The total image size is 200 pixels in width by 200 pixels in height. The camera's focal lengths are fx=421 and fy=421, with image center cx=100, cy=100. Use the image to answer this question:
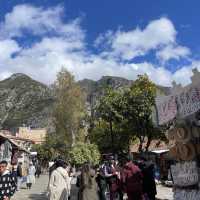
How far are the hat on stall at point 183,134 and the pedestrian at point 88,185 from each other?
4176 mm

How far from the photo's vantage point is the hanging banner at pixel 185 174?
601cm

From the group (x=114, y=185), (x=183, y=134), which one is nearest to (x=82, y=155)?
(x=114, y=185)

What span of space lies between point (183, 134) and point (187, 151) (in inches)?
10.1

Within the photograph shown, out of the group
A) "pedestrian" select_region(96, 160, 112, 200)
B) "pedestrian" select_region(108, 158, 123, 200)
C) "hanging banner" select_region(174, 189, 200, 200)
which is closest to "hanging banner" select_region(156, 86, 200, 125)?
"hanging banner" select_region(174, 189, 200, 200)

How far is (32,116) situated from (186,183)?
18383cm

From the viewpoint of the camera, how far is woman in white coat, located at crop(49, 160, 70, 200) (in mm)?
9789

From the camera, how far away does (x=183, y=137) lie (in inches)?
242

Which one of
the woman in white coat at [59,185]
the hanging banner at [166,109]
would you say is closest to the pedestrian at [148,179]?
the woman in white coat at [59,185]

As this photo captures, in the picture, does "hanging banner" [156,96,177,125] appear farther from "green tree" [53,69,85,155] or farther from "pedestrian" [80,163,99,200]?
"green tree" [53,69,85,155]

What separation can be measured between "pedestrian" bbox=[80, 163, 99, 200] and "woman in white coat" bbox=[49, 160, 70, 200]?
0.38m

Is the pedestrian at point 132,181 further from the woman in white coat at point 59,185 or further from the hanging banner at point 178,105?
the hanging banner at point 178,105

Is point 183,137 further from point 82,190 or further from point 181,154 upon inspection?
point 82,190

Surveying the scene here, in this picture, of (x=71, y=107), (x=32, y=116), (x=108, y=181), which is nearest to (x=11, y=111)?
(x=32, y=116)

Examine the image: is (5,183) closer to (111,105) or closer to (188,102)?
(188,102)
